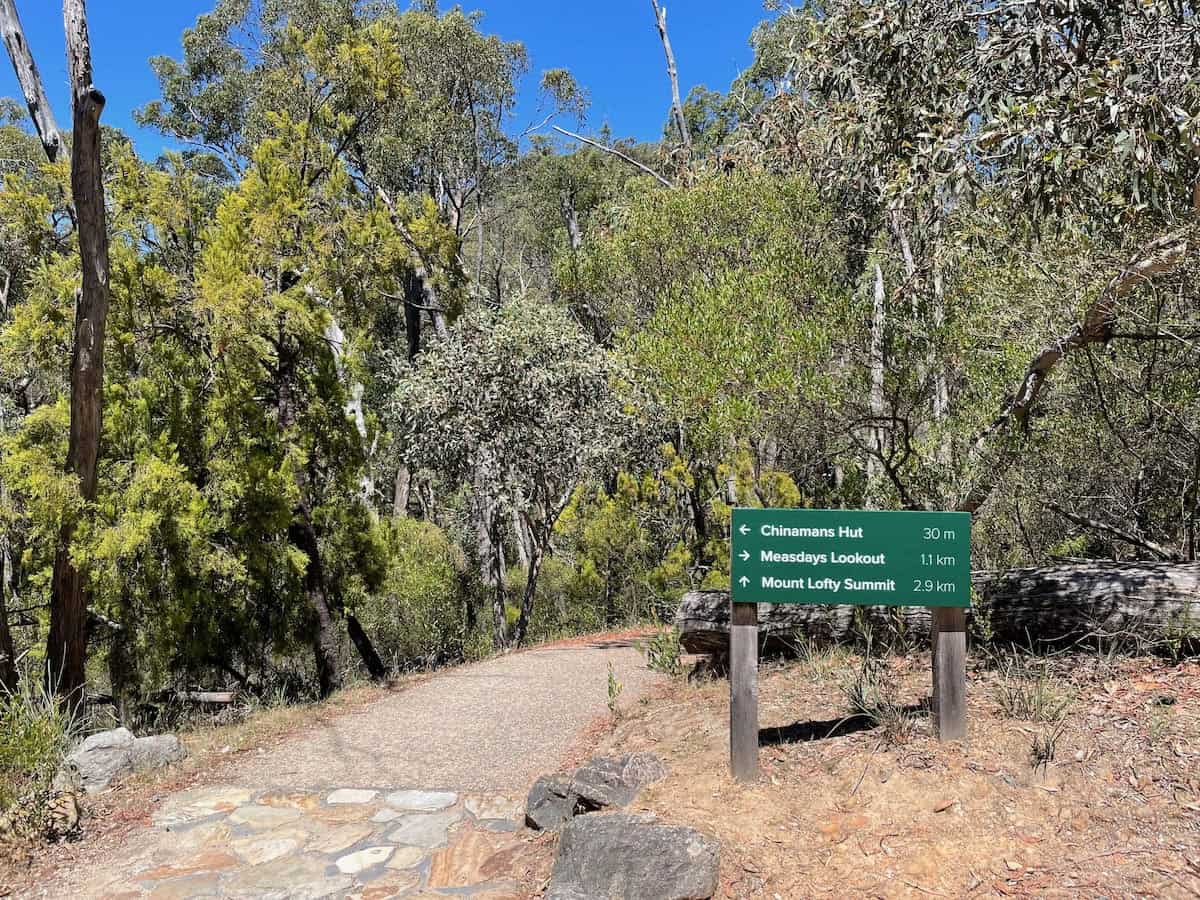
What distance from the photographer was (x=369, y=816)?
525 centimetres

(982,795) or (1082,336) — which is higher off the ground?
(1082,336)

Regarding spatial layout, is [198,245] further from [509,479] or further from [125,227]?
[509,479]

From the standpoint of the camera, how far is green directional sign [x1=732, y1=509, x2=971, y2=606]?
4.66m

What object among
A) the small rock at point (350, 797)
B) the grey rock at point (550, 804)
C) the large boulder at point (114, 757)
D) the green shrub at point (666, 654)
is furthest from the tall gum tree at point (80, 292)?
the green shrub at point (666, 654)

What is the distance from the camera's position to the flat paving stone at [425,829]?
4852 mm

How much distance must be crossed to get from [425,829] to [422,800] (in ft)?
1.59

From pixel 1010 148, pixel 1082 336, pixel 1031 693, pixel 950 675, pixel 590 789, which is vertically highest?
pixel 1010 148

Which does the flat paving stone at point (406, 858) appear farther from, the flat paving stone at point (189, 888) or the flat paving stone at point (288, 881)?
the flat paving stone at point (189, 888)

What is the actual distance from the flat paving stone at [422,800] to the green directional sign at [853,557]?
2.22m

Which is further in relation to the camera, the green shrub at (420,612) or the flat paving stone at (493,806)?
the green shrub at (420,612)

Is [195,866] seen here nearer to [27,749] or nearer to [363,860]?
[363,860]

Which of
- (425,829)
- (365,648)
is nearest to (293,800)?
(425,829)

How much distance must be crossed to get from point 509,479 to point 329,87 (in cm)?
554

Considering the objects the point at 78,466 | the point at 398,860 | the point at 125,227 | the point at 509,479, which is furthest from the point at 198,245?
the point at 398,860
